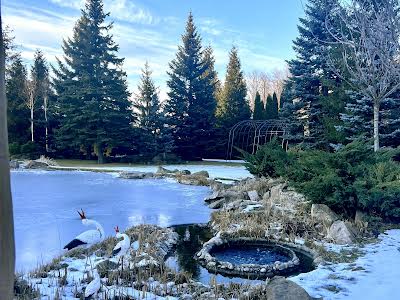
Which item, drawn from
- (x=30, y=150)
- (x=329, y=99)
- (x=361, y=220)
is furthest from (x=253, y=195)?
(x=30, y=150)

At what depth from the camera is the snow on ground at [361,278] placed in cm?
301

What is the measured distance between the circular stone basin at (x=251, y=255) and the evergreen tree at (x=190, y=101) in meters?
15.5

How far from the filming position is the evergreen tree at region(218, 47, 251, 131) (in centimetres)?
2162

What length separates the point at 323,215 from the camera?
5.32m

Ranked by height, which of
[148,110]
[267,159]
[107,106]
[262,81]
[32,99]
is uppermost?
[262,81]

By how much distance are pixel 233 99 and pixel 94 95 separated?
28.4 ft

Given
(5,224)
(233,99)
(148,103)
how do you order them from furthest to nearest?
(233,99) → (148,103) → (5,224)

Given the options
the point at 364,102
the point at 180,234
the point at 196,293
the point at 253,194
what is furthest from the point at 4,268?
the point at 364,102

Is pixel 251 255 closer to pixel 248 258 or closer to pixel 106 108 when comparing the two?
pixel 248 258

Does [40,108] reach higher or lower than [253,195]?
higher

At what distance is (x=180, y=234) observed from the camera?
5609mm

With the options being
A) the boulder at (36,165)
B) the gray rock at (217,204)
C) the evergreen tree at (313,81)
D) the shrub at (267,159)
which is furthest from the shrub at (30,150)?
the gray rock at (217,204)

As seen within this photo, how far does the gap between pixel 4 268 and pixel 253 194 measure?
726 cm

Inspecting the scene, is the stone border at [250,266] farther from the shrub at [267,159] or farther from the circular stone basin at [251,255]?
the shrub at [267,159]
